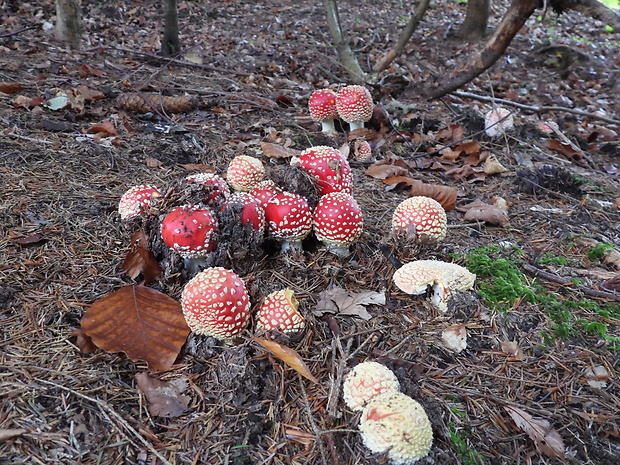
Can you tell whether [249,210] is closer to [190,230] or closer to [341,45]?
[190,230]

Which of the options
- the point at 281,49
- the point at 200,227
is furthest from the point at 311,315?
the point at 281,49

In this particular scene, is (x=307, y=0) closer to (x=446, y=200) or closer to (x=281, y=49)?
(x=281, y=49)

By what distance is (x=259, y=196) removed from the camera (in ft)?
8.46

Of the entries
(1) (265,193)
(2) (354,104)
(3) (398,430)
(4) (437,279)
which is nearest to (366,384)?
(3) (398,430)

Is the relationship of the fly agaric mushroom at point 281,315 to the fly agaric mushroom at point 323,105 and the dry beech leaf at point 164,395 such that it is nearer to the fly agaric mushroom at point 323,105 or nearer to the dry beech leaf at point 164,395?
A: the dry beech leaf at point 164,395

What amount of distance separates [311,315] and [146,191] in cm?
128

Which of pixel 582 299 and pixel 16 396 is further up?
pixel 582 299

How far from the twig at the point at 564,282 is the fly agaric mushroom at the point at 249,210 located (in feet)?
5.64

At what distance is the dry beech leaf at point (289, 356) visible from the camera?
6.19ft

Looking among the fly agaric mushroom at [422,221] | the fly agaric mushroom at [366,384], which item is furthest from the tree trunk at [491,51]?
the fly agaric mushroom at [366,384]

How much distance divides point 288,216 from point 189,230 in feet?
1.88

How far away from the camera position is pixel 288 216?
248 centimetres

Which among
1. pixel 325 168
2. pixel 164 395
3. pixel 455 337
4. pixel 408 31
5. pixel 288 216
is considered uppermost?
pixel 408 31

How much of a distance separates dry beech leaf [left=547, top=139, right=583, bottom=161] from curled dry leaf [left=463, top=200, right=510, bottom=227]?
7.54ft
